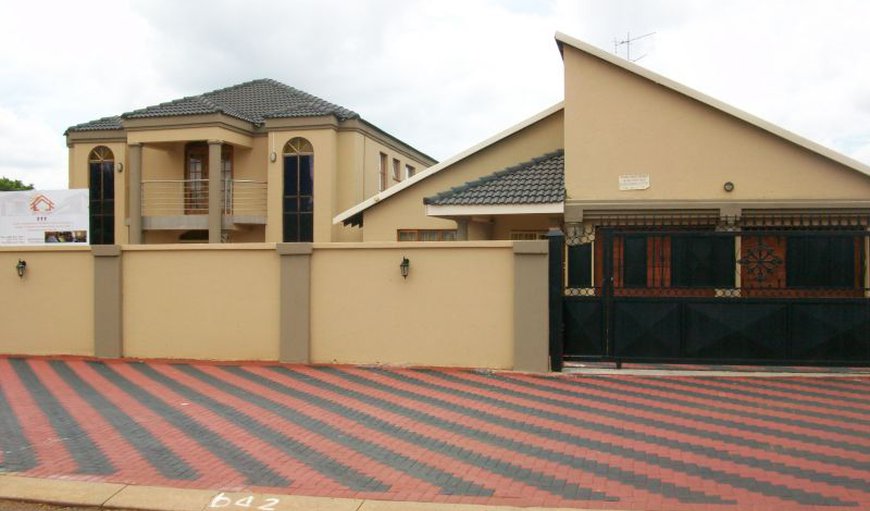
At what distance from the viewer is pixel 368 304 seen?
35.6ft

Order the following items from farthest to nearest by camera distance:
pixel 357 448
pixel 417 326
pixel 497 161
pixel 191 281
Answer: pixel 497 161
pixel 191 281
pixel 417 326
pixel 357 448

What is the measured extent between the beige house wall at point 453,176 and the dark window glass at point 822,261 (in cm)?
790

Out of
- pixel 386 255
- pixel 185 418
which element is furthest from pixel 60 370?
pixel 386 255

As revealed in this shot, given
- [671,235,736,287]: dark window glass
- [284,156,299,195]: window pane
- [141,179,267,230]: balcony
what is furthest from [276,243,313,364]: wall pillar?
[141,179,267,230]: balcony

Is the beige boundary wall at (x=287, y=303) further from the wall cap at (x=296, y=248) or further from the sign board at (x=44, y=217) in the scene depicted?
the sign board at (x=44, y=217)

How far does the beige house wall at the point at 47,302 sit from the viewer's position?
39.3ft

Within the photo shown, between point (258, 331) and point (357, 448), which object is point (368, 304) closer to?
point (258, 331)

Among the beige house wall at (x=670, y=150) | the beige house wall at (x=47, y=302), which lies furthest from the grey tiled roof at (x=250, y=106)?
the beige house wall at (x=47, y=302)

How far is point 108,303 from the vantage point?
11.8m

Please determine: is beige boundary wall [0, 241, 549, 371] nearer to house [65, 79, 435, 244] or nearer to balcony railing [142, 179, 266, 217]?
house [65, 79, 435, 244]

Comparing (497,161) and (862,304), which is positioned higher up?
(497,161)

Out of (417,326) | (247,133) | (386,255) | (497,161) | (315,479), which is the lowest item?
(315,479)

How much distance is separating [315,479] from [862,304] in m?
7.63

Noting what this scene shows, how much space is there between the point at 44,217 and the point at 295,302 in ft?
21.8
